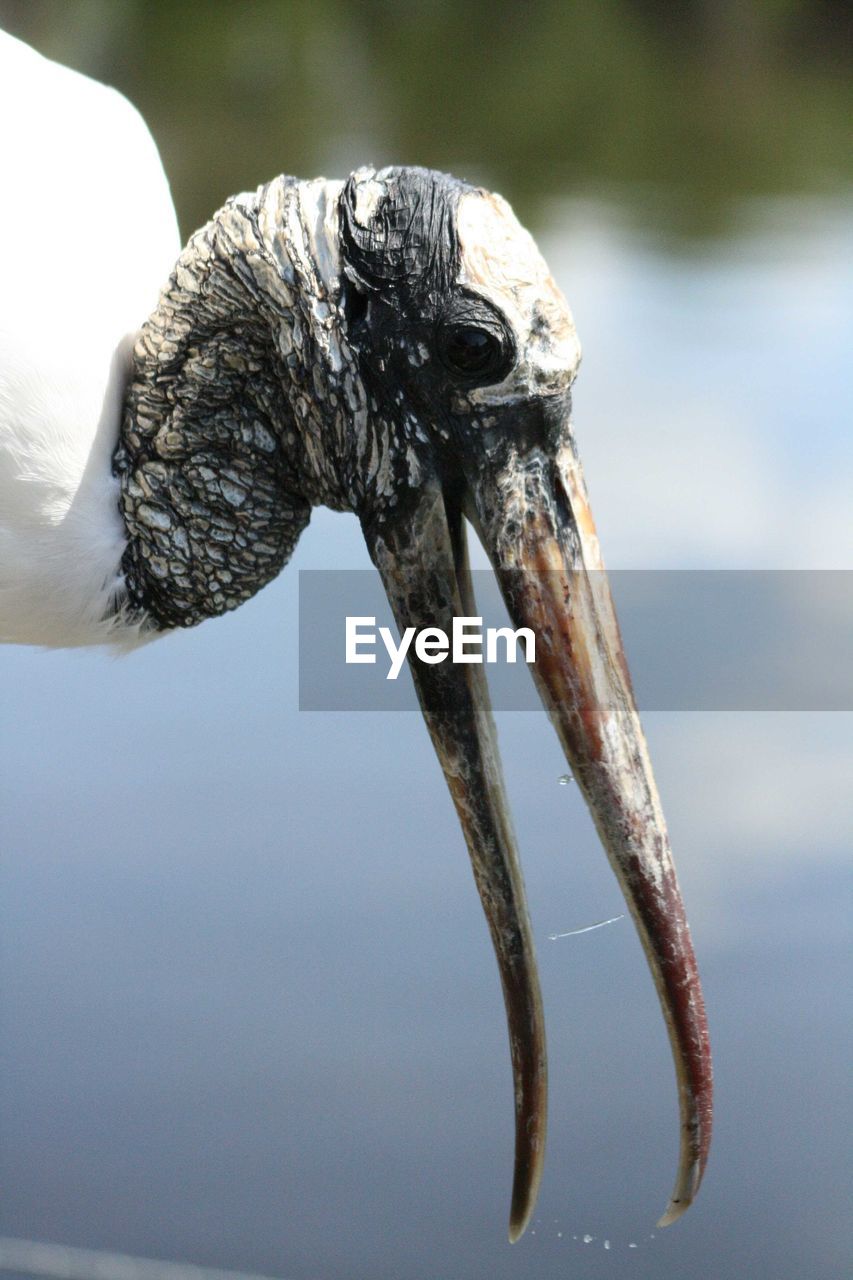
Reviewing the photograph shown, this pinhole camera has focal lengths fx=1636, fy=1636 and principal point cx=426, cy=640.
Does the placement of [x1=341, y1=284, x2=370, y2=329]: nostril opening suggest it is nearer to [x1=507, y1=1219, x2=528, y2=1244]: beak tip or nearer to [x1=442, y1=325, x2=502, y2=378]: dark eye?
[x1=442, y1=325, x2=502, y2=378]: dark eye

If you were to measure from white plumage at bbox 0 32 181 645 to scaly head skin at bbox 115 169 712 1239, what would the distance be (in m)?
0.05

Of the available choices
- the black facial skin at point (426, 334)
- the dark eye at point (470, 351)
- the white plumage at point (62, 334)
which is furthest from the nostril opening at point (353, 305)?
the white plumage at point (62, 334)

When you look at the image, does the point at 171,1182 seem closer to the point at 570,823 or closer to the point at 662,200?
the point at 570,823

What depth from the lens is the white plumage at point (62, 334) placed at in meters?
1.61

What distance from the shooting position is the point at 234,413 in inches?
66.3

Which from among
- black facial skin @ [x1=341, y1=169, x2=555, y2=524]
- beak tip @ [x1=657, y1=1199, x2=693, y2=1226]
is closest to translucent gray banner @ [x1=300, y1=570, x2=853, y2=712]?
beak tip @ [x1=657, y1=1199, x2=693, y2=1226]

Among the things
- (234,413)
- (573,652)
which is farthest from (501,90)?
(573,652)

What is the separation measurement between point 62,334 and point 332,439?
29cm

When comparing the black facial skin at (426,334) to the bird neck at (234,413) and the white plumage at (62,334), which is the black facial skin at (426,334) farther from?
the white plumage at (62,334)

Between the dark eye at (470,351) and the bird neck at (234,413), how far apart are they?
0.12 m

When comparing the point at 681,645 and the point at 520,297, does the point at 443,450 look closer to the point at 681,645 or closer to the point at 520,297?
the point at 520,297

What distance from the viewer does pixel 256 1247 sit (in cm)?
269

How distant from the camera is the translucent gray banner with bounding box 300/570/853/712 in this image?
14.0 feet

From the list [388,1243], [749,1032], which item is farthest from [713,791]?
[388,1243]
